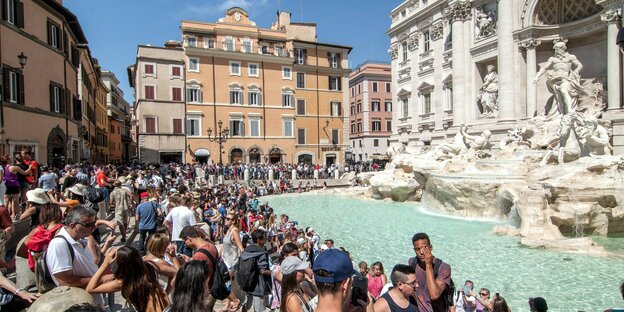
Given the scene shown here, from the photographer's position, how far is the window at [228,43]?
123ft

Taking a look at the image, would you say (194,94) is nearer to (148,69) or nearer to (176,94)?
(176,94)

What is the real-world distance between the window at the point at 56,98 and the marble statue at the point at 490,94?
22197 mm

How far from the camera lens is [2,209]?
4969 mm

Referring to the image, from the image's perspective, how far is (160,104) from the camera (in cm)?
3516

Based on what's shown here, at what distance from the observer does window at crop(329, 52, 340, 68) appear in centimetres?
4216

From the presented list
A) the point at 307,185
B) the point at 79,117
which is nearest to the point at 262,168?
the point at 307,185

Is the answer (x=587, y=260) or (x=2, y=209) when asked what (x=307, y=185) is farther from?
(x=2, y=209)

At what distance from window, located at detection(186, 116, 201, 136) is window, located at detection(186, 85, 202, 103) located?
1627 mm

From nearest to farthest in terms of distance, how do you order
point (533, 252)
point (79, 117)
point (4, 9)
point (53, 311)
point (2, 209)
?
point (53, 311) < point (2, 209) < point (533, 252) < point (4, 9) < point (79, 117)

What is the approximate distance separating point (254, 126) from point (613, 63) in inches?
1130

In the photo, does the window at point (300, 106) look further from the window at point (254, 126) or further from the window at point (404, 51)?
the window at point (404, 51)

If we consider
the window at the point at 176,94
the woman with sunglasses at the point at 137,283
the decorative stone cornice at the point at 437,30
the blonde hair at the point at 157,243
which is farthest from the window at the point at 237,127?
the woman with sunglasses at the point at 137,283

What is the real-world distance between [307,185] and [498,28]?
14.5m

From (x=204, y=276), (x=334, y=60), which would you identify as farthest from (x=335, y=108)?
(x=204, y=276)
